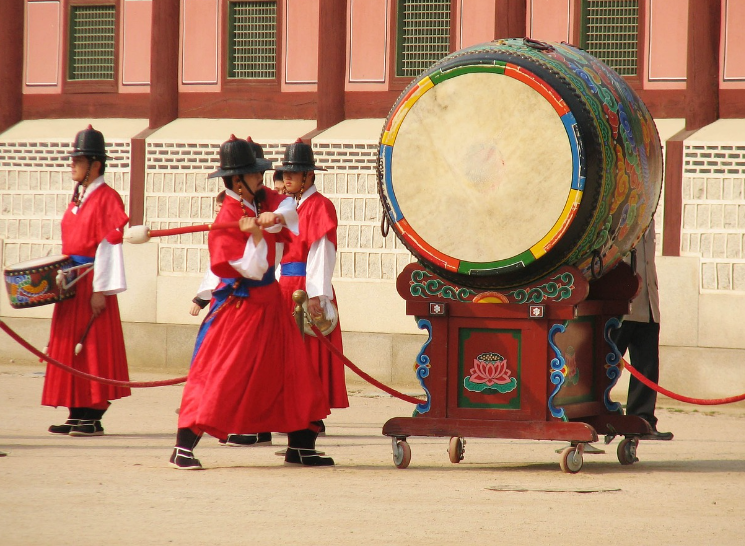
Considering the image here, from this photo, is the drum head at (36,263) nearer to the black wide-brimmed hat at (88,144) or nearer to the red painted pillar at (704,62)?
the black wide-brimmed hat at (88,144)

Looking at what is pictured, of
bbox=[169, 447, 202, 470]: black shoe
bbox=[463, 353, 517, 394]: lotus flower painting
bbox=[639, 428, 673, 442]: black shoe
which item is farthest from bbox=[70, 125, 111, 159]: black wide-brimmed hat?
bbox=[639, 428, 673, 442]: black shoe

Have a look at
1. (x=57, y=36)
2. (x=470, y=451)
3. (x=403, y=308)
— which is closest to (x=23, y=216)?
(x=57, y=36)

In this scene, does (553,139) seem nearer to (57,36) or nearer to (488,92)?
(488,92)

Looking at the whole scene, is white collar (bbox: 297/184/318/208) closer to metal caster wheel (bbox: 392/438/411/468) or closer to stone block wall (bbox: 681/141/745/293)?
metal caster wheel (bbox: 392/438/411/468)

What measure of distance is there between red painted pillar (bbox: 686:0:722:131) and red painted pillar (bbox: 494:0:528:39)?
4.73ft

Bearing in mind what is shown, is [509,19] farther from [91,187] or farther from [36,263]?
[36,263]

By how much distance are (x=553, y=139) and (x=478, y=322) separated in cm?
99

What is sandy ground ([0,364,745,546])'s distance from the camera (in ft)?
16.5

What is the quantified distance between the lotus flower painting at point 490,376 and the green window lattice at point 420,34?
5503 mm

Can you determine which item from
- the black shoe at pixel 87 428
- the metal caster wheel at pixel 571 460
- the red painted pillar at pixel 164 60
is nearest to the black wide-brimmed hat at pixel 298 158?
the black shoe at pixel 87 428

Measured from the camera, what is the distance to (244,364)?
21.8ft

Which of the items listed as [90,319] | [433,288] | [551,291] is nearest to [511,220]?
[551,291]

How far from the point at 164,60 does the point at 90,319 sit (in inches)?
210

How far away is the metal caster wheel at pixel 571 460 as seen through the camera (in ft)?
22.0
